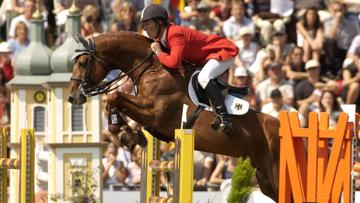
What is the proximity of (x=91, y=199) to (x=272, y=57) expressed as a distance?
5.22 metres

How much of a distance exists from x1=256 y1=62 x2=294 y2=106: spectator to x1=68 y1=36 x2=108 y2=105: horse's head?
4.91m

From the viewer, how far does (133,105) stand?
39.8 ft

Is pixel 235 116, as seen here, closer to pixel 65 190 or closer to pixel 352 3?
pixel 65 190

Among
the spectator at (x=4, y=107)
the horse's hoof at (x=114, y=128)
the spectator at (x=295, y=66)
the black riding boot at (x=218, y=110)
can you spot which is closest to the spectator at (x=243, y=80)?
the spectator at (x=295, y=66)

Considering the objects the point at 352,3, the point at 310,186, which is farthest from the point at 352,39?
the point at 310,186

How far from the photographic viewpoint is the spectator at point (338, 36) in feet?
58.7

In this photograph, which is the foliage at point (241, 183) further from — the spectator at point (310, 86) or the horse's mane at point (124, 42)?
the spectator at point (310, 86)

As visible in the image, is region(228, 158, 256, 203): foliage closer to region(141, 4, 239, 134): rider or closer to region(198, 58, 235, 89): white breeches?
region(141, 4, 239, 134): rider

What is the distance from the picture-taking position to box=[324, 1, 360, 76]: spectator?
Result: 58.7ft

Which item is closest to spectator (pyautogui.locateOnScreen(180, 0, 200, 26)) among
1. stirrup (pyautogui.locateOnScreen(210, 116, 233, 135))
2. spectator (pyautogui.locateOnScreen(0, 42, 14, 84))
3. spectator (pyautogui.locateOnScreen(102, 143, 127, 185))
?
spectator (pyautogui.locateOnScreen(0, 42, 14, 84))

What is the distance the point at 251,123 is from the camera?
12656 mm

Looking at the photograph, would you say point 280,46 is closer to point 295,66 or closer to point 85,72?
point 295,66

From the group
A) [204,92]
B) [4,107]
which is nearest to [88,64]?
[204,92]

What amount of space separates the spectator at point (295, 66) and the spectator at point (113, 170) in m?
2.39
